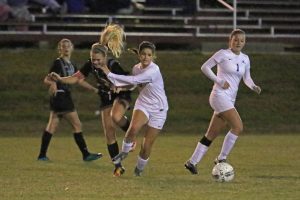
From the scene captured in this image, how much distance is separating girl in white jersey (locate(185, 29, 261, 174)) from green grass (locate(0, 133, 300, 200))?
0.39 m

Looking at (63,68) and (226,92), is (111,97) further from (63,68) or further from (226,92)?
(63,68)

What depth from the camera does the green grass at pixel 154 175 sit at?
451 inches

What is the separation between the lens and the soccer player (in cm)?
1310

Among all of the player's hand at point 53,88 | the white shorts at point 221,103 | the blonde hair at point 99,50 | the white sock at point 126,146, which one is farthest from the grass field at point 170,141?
the blonde hair at point 99,50

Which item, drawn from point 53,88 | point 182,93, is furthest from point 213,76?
point 182,93

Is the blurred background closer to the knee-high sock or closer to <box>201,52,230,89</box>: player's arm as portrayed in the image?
the knee-high sock

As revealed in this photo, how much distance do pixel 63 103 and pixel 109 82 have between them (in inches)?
104

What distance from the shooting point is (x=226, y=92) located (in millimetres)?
13797

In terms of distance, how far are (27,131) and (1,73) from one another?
4.36m

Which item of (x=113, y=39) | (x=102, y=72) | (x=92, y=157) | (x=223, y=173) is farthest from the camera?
(x=92, y=157)

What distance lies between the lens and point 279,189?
1193 cm

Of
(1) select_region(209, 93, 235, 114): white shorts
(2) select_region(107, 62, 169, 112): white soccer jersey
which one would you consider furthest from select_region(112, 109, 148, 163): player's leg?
(1) select_region(209, 93, 235, 114): white shorts

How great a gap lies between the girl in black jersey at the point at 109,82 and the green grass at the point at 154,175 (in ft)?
2.03

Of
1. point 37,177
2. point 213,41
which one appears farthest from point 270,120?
point 37,177
